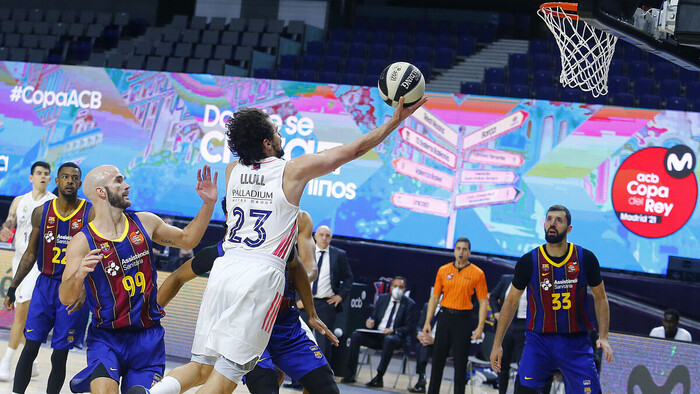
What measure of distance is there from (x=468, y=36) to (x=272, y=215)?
1316cm

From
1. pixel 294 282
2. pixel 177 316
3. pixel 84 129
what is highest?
pixel 84 129

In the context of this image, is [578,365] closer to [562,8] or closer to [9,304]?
[562,8]

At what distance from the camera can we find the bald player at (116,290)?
4746 mm

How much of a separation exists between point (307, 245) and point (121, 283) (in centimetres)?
196

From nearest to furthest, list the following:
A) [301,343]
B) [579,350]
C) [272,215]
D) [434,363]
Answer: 1. [272,215]
2. [301,343]
3. [579,350]
4. [434,363]

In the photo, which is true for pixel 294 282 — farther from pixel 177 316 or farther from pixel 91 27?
pixel 91 27

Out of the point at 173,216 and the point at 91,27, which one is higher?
the point at 91,27

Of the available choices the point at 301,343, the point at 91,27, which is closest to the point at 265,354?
the point at 301,343

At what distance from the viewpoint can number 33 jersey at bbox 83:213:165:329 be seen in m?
4.80

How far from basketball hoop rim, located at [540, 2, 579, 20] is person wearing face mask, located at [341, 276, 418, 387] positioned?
4.03 meters

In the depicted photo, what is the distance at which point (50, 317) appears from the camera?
21.6 ft

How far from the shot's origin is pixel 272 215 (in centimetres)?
451

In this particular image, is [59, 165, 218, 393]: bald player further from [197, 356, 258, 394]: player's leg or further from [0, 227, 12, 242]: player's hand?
[0, 227, 12, 242]: player's hand

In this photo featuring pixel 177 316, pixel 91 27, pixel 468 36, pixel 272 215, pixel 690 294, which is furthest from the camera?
pixel 91 27
